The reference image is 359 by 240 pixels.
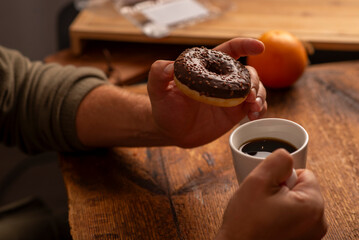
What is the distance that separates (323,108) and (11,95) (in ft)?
2.29

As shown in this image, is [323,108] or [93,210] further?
[323,108]

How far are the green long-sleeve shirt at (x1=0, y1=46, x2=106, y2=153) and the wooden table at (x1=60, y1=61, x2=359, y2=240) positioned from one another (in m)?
0.06

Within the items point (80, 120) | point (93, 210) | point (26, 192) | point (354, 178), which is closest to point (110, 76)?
point (80, 120)

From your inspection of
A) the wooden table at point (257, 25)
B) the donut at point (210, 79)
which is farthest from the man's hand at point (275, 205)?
the wooden table at point (257, 25)

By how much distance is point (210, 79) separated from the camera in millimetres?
616

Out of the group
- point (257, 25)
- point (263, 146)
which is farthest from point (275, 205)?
point (257, 25)

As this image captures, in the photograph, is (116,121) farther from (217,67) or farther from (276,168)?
(276,168)

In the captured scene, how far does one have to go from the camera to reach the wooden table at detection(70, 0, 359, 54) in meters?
1.35

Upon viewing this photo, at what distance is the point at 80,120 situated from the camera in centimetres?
97

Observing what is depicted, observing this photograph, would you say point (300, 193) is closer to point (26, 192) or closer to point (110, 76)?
point (110, 76)

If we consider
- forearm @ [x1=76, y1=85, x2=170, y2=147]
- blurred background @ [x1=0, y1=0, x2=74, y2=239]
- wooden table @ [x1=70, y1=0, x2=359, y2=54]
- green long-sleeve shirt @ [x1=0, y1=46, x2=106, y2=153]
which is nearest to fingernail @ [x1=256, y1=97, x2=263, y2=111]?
forearm @ [x1=76, y1=85, x2=170, y2=147]

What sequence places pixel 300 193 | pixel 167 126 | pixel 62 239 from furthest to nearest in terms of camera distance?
pixel 62 239 < pixel 167 126 < pixel 300 193

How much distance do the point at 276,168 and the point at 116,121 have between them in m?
0.48

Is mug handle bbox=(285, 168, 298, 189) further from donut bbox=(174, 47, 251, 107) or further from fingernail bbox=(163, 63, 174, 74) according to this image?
fingernail bbox=(163, 63, 174, 74)
